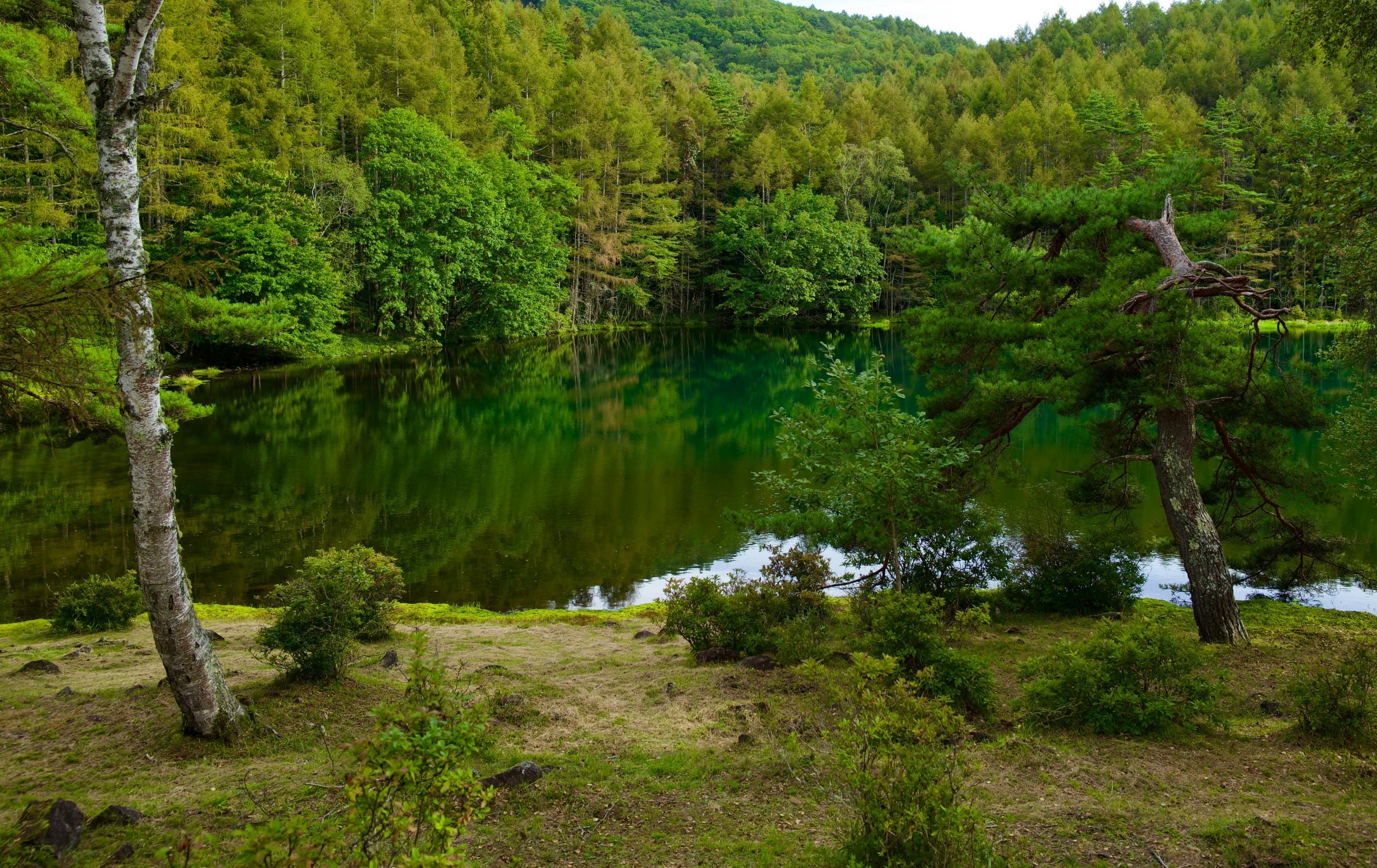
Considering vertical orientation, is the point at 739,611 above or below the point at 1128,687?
below

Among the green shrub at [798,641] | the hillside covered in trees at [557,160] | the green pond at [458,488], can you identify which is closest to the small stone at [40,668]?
the hillside covered in trees at [557,160]

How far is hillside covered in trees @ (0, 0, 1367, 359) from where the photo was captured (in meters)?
29.8

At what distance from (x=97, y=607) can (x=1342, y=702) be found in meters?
11.4

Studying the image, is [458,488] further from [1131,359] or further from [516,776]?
[1131,359]

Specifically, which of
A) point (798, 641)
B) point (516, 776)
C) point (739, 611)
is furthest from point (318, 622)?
point (798, 641)

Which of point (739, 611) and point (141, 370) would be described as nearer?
point (141, 370)

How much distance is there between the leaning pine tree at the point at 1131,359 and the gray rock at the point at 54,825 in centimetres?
792

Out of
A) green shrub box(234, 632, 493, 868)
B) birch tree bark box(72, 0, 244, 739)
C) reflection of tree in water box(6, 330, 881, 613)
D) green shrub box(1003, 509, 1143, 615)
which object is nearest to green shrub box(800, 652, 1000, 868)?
green shrub box(234, 632, 493, 868)

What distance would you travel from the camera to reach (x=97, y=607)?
904 cm

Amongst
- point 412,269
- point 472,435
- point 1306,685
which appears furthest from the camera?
point 412,269

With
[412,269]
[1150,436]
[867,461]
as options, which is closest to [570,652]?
[867,461]

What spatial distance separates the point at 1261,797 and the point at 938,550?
451 centimetres

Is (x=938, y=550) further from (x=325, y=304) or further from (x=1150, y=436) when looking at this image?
(x=325, y=304)

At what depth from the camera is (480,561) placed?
13.3 metres
